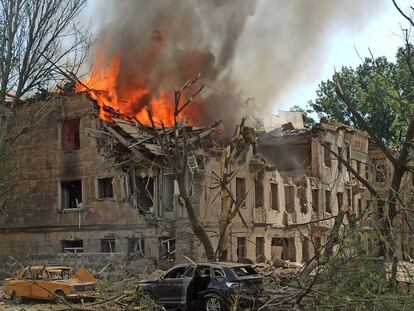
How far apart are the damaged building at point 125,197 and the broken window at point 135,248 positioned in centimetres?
6

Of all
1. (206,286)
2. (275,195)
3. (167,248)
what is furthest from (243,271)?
(275,195)

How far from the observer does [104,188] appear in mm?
30344

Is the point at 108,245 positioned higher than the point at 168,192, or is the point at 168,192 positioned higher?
the point at 168,192

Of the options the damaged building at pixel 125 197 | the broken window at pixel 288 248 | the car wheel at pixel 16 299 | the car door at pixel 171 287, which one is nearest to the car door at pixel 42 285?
the car wheel at pixel 16 299

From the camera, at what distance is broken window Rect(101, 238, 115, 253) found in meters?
29.4

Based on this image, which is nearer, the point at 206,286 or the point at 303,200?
the point at 206,286

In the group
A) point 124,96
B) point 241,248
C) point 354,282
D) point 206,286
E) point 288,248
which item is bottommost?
point 288,248

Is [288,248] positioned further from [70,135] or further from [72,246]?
[70,135]

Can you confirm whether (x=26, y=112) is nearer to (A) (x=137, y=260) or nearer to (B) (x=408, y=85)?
(A) (x=137, y=260)

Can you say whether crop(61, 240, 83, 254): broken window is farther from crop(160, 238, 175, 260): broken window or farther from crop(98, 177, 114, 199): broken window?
crop(160, 238, 175, 260): broken window

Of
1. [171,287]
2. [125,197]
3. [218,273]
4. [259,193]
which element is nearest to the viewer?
[218,273]

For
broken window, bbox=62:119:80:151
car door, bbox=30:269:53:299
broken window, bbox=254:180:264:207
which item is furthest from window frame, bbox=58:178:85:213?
car door, bbox=30:269:53:299

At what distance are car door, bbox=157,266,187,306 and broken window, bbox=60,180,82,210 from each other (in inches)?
618

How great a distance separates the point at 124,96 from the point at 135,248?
28.9 feet
